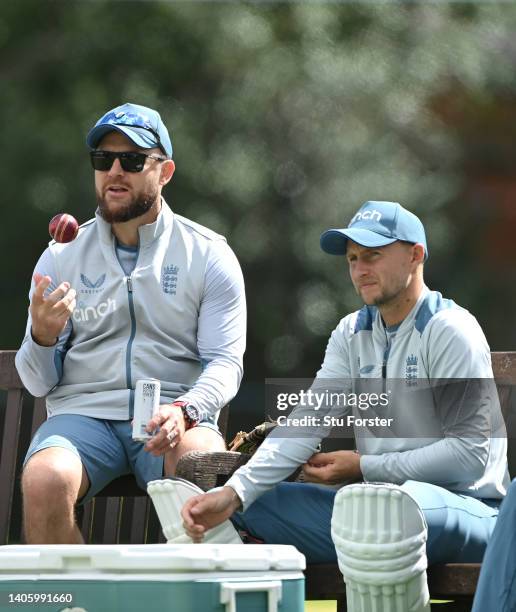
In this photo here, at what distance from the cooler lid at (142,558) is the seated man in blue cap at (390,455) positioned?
1.20 ft

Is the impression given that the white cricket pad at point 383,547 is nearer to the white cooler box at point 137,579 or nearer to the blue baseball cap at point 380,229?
the white cooler box at point 137,579

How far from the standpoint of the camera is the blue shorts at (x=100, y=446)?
369cm

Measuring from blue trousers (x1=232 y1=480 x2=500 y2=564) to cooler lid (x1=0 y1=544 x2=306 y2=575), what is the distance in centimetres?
51

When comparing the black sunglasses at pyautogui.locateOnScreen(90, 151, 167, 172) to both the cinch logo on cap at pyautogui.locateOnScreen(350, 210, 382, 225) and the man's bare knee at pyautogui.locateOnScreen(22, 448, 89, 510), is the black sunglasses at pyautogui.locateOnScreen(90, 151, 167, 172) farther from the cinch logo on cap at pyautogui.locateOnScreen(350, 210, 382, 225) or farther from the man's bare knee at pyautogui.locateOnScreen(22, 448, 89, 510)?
the man's bare knee at pyautogui.locateOnScreen(22, 448, 89, 510)

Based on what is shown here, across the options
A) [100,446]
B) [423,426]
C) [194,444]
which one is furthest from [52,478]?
[423,426]

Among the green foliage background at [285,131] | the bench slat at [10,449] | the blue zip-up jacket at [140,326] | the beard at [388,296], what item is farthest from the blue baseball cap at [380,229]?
the green foliage background at [285,131]

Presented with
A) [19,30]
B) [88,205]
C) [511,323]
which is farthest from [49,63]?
[511,323]

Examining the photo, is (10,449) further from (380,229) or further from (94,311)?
(380,229)

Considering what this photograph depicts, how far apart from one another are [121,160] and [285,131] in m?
9.02

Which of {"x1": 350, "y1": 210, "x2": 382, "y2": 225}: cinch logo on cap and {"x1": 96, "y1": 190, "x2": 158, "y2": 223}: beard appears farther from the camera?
{"x1": 96, "y1": 190, "x2": 158, "y2": 223}: beard

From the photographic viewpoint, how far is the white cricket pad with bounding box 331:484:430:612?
2.96 metres

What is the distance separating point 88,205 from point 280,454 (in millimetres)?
8150

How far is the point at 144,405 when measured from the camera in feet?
11.6

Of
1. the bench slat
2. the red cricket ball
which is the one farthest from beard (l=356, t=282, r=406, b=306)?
the bench slat
